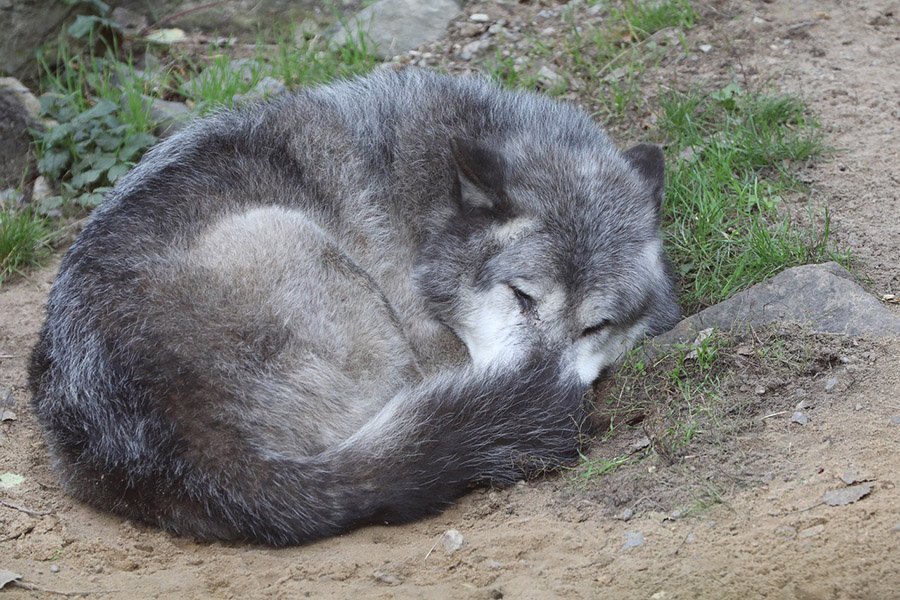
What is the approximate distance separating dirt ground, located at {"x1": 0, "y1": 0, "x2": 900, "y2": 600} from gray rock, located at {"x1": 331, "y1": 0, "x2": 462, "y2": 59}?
14.2ft

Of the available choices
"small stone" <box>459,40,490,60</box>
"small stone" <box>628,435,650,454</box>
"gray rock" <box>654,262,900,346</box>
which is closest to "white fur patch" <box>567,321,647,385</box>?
"gray rock" <box>654,262,900,346</box>

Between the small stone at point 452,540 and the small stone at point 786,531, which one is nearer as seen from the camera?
the small stone at point 786,531

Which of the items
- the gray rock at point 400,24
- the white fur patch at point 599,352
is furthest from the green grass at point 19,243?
the white fur patch at point 599,352

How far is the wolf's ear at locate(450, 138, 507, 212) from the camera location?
5.11 metres

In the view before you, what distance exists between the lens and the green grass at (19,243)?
6.54 m

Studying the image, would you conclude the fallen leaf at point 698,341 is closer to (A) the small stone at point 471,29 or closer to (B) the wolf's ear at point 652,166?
(B) the wolf's ear at point 652,166

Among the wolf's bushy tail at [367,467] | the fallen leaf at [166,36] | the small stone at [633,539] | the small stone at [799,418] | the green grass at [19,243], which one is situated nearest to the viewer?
the small stone at [633,539]

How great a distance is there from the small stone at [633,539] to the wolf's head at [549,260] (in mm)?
1022

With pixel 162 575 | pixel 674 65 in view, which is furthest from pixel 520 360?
pixel 674 65

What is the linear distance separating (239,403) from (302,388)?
32 cm

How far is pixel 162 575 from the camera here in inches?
159

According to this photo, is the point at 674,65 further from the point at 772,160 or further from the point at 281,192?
the point at 281,192

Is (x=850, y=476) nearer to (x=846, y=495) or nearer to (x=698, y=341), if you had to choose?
(x=846, y=495)

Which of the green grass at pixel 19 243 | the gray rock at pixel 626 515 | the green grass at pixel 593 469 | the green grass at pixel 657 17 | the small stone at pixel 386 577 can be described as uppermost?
the green grass at pixel 657 17
